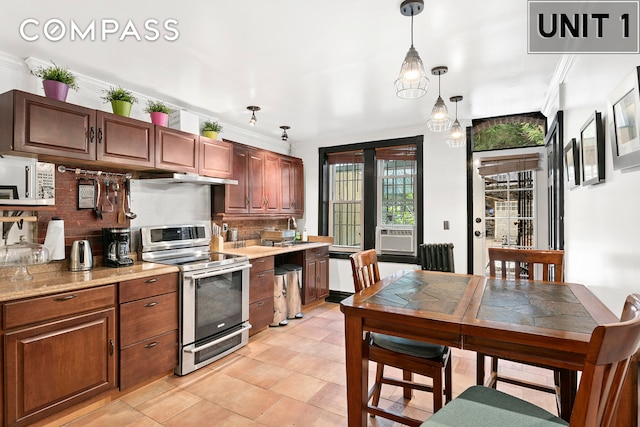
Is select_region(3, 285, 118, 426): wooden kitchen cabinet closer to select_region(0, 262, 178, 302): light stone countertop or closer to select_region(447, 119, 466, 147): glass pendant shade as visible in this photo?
select_region(0, 262, 178, 302): light stone countertop

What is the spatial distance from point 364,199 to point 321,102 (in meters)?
1.88

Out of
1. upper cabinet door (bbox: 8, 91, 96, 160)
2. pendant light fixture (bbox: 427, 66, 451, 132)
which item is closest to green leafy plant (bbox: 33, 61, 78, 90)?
upper cabinet door (bbox: 8, 91, 96, 160)

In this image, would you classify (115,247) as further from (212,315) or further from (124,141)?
(212,315)

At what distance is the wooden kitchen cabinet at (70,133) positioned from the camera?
2.17 meters

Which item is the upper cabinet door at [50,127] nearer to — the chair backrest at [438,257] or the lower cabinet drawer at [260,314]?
the lower cabinet drawer at [260,314]

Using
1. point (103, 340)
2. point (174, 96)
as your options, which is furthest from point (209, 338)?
point (174, 96)

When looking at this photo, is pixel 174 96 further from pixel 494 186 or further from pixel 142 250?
pixel 494 186

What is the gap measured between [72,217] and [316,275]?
9.61ft

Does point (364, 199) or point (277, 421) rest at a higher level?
point (364, 199)

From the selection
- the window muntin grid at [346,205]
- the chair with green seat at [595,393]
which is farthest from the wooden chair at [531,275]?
the window muntin grid at [346,205]

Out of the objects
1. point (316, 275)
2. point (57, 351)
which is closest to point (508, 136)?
point (316, 275)

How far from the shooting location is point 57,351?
2.06 m

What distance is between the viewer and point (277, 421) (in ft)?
7.09

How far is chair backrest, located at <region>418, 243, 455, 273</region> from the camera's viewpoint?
3.54 meters
